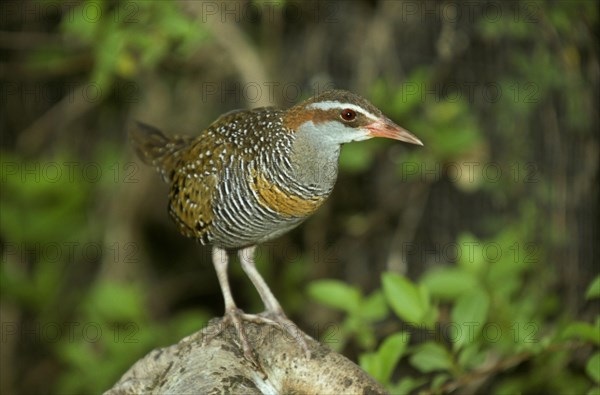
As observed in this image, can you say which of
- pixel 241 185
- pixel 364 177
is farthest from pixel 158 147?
pixel 364 177

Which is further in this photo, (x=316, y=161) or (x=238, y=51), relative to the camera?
(x=238, y=51)

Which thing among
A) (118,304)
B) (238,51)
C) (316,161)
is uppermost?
(238,51)

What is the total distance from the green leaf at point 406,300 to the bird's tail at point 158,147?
3.70ft

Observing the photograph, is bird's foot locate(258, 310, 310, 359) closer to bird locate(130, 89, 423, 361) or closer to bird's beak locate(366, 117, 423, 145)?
bird locate(130, 89, 423, 361)

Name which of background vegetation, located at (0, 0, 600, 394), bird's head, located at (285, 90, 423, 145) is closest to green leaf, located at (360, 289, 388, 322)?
background vegetation, located at (0, 0, 600, 394)

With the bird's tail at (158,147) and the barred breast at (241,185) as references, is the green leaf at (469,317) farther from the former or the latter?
the bird's tail at (158,147)

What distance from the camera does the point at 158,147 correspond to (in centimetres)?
418

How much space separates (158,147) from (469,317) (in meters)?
1.68

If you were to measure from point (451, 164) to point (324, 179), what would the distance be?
116 inches

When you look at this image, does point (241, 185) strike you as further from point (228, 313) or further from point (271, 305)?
point (271, 305)

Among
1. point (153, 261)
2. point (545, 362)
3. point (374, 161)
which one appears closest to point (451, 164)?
point (374, 161)

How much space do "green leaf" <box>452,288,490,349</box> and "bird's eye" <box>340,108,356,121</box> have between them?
0.96 metres

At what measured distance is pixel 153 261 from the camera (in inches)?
332

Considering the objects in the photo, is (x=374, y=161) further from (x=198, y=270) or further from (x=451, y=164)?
(x=198, y=270)
